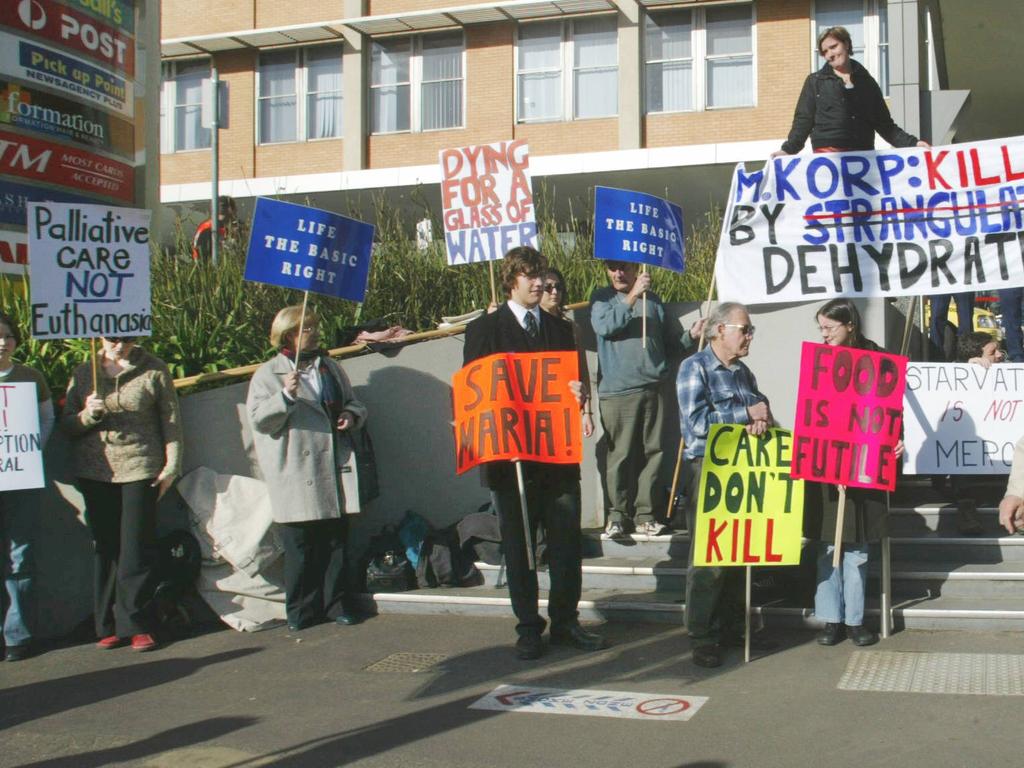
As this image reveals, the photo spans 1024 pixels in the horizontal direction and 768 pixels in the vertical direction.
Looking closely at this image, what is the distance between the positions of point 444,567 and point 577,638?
4.91 feet

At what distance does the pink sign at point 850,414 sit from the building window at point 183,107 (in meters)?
26.9

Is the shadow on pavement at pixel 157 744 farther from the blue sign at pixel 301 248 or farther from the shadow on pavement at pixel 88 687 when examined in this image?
the blue sign at pixel 301 248

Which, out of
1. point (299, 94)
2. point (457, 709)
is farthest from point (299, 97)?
point (457, 709)

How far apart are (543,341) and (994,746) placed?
3151mm

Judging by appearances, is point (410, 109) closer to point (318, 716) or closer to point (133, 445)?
point (133, 445)

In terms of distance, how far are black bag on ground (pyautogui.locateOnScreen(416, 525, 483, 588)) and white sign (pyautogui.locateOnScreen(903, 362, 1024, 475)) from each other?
2.91 metres

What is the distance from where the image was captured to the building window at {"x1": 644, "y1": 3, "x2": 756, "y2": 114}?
1075 inches

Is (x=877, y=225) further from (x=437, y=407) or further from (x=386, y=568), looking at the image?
(x=386, y=568)

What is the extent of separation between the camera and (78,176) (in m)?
10.6

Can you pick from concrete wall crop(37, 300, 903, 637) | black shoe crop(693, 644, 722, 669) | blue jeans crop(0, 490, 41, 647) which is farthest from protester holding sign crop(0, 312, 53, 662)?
black shoe crop(693, 644, 722, 669)

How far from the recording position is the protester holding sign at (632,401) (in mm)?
8477

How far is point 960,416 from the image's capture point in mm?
8438

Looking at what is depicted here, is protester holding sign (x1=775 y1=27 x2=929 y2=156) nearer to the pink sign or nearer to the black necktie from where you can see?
the pink sign

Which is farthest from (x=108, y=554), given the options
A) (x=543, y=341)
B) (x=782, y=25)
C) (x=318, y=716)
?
(x=782, y=25)
